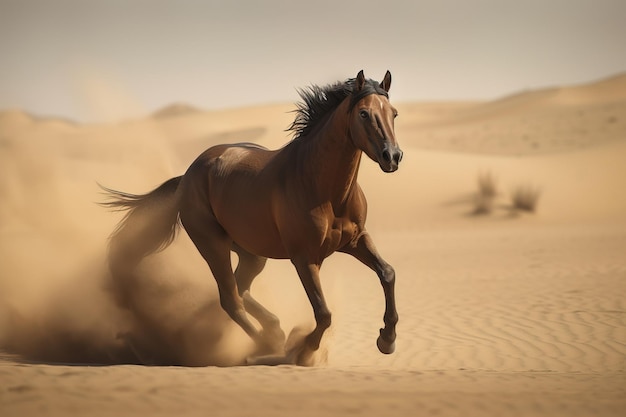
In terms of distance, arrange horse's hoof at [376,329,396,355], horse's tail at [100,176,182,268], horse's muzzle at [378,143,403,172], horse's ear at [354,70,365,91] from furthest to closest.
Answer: horse's tail at [100,176,182,268], horse's hoof at [376,329,396,355], horse's ear at [354,70,365,91], horse's muzzle at [378,143,403,172]

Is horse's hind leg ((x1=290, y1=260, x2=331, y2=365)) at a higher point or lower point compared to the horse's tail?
lower

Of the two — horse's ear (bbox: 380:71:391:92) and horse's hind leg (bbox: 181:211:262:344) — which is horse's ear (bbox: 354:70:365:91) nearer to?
horse's ear (bbox: 380:71:391:92)

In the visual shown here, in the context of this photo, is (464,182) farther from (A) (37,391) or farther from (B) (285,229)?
(A) (37,391)

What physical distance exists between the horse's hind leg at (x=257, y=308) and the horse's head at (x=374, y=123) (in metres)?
2.15

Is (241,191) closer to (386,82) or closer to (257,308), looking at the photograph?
(257,308)

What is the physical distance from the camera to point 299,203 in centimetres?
656

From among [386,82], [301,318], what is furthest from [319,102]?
[301,318]

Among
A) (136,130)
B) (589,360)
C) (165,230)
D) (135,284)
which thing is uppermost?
(136,130)

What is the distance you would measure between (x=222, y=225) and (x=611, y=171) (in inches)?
876

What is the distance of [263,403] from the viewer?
4949 millimetres

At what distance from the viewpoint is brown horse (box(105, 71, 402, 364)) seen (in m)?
6.32

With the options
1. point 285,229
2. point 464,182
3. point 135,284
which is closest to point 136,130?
point 135,284

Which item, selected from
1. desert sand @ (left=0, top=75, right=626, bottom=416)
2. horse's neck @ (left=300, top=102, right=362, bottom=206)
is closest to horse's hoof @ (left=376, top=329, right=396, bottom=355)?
desert sand @ (left=0, top=75, right=626, bottom=416)

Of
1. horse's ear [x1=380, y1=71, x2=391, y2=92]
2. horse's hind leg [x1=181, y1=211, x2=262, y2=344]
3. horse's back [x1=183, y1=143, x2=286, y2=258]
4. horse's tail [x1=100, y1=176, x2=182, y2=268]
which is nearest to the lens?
horse's ear [x1=380, y1=71, x2=391, y2=92]
